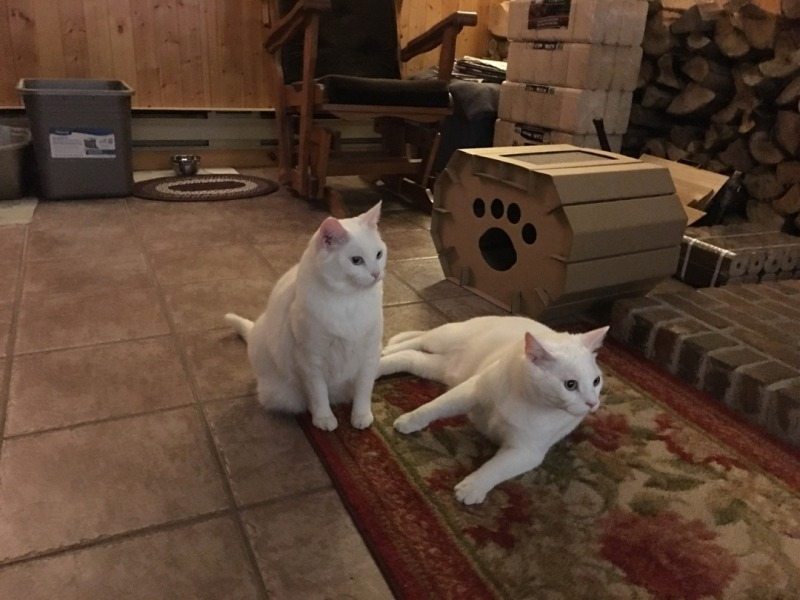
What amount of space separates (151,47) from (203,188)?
84 centimetres

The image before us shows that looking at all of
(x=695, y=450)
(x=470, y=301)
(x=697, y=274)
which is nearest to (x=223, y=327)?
(x=470, y=301)

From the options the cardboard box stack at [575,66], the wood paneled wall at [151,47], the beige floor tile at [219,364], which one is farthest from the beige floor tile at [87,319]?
the wood paneled wall at [151,47]

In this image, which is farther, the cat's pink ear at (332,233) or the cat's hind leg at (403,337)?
the cat's hind leg at (403,337)

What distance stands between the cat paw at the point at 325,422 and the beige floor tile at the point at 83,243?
1.31 metres

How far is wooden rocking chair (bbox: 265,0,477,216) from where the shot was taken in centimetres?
264

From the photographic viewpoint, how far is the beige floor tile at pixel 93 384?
4.44 feet

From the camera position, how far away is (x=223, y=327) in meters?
1.77

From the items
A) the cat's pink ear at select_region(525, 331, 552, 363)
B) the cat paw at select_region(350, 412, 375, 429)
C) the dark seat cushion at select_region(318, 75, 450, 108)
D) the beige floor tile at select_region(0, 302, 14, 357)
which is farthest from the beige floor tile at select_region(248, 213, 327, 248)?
the cat's pink ear at select_region(525, 331, 552, 363)

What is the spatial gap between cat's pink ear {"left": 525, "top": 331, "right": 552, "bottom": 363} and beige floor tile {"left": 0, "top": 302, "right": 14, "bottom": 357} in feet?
4.15

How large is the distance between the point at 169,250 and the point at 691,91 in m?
2.10

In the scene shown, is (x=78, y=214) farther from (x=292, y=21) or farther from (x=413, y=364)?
(x=413, y=364)

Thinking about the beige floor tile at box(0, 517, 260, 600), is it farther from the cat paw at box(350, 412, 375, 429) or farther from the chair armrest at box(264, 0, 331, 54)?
the chair armrest at box(264, 0, 331, 54)

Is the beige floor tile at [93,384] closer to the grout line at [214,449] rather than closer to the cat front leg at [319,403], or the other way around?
the grout line at [214,449]

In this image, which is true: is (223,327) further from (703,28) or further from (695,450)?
(703,28)
